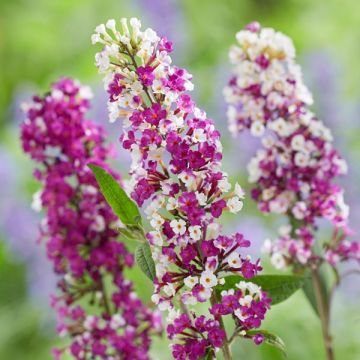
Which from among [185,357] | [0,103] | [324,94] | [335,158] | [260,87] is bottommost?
[185,357]

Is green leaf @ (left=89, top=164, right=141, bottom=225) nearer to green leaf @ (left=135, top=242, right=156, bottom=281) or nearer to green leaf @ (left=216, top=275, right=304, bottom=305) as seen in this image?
green leaf @ (left=135, top=242, right=156, bottom=281)

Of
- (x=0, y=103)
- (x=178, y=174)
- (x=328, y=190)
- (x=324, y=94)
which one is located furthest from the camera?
(x=0, y=103)

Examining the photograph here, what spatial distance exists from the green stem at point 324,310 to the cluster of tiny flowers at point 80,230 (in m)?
0.21

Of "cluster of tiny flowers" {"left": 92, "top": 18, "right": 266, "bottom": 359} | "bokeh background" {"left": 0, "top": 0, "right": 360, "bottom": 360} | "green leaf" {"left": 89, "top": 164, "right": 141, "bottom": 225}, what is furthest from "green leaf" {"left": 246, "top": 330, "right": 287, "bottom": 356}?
"bokeh background" {"left": 0, "top": 0, "right": 360, "bottom": 360}

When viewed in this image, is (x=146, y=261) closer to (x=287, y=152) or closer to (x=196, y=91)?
(x=287, y=152)

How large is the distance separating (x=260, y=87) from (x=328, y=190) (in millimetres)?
163

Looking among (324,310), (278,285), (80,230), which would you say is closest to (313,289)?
(324,310)

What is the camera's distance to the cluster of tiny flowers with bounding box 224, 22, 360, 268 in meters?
1.07

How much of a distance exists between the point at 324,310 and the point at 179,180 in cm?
37

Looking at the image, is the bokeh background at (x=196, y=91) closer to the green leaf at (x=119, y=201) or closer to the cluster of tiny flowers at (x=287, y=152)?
the cluster of tiny flowers at (x=287, y=152)

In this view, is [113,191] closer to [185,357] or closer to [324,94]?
[185,357]

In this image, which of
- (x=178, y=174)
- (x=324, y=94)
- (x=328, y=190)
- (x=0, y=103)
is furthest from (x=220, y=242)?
(x=0, y=103)

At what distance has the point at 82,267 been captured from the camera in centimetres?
106

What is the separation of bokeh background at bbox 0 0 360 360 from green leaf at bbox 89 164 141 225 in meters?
0.38
